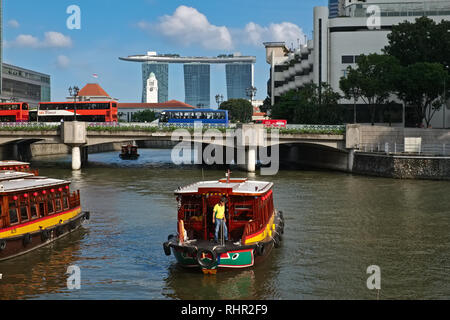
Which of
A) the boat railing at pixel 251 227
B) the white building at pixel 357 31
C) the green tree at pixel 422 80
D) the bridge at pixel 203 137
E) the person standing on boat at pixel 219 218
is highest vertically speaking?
the white building at pixel 357 31

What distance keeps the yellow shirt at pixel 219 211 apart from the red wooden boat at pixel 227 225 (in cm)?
57

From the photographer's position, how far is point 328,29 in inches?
3401

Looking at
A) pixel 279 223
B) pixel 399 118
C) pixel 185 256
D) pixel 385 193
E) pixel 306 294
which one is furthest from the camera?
pixel 399 118

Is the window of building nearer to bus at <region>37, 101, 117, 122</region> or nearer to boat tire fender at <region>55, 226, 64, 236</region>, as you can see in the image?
bus at <region>37, 101, 117, 122</region>

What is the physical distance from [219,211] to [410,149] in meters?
38.4

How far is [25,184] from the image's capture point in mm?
23609

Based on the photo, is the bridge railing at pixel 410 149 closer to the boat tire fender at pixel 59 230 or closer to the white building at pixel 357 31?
the white building at pixel 357 31

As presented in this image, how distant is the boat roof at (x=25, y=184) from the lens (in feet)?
72.9

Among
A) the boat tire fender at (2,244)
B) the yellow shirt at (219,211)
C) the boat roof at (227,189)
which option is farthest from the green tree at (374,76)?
the boat tire fender at (2,244)

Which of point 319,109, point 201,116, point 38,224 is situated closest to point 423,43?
point 319,109

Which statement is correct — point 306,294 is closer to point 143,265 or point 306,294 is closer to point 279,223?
point 143,265

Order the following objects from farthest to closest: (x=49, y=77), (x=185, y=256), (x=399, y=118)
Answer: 1. (x=49, y=77)
2. (x=399, y=118)
3. (x=185, y=256)

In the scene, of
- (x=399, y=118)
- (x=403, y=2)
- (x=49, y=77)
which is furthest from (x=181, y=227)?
(x=49, y=77)

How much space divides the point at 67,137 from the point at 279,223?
4084cm
